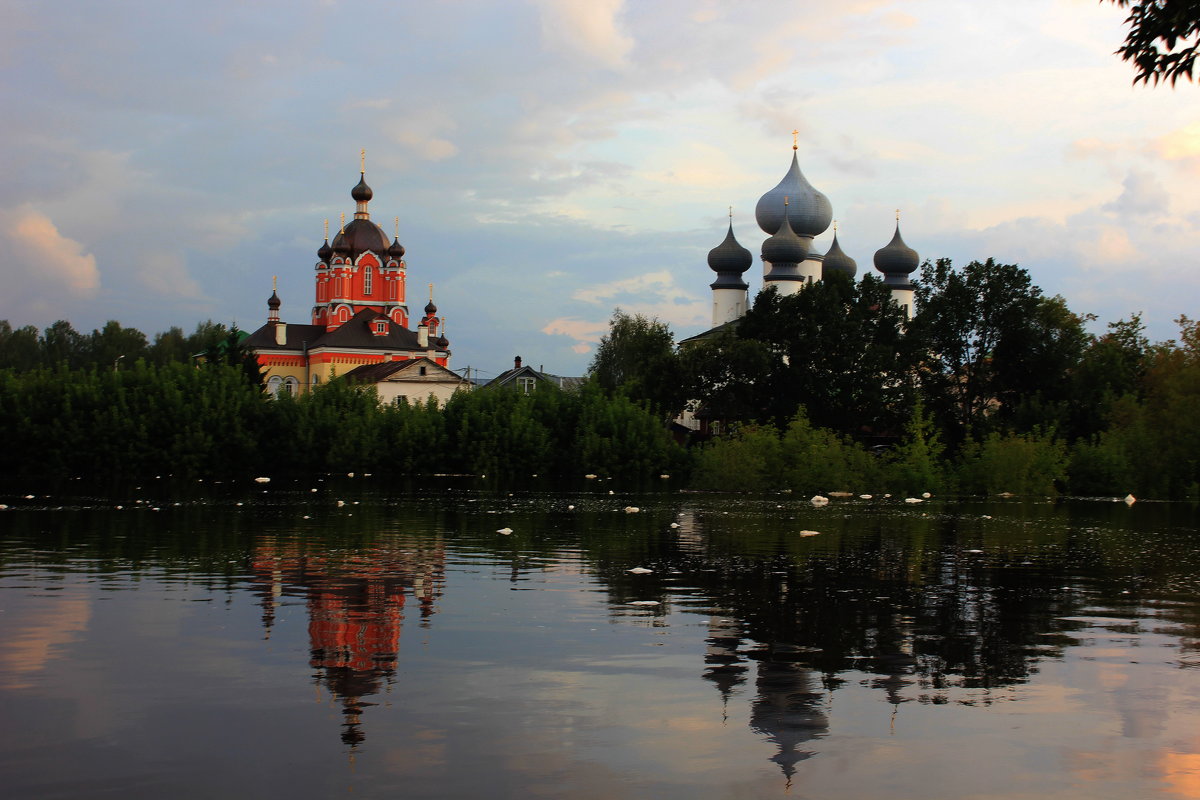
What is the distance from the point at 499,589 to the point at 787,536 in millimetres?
11061

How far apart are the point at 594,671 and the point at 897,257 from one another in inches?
3849

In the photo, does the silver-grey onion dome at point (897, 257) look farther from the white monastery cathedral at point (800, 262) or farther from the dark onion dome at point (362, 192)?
the dark onion dome at point (362, 192)

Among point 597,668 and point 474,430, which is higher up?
point 474,430

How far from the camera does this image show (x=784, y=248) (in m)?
101

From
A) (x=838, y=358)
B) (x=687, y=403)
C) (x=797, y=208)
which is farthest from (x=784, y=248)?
(x=838, y=358)

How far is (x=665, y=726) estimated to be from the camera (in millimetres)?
10078

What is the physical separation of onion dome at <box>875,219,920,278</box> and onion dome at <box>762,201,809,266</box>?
7.75m

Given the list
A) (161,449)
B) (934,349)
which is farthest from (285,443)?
(934,349)

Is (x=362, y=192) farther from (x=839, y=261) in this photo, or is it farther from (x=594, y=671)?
(x=594, y=671)

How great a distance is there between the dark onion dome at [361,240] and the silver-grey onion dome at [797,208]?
1638 inches

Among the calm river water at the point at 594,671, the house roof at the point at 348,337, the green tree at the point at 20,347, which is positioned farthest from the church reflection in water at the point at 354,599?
the green tree at the point at 20,347

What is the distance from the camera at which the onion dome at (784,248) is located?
331 ft

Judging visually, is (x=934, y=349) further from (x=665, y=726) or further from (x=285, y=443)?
(x=665, y=726)

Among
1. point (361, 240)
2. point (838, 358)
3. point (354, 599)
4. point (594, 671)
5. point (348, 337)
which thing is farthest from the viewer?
point (361, 240)
